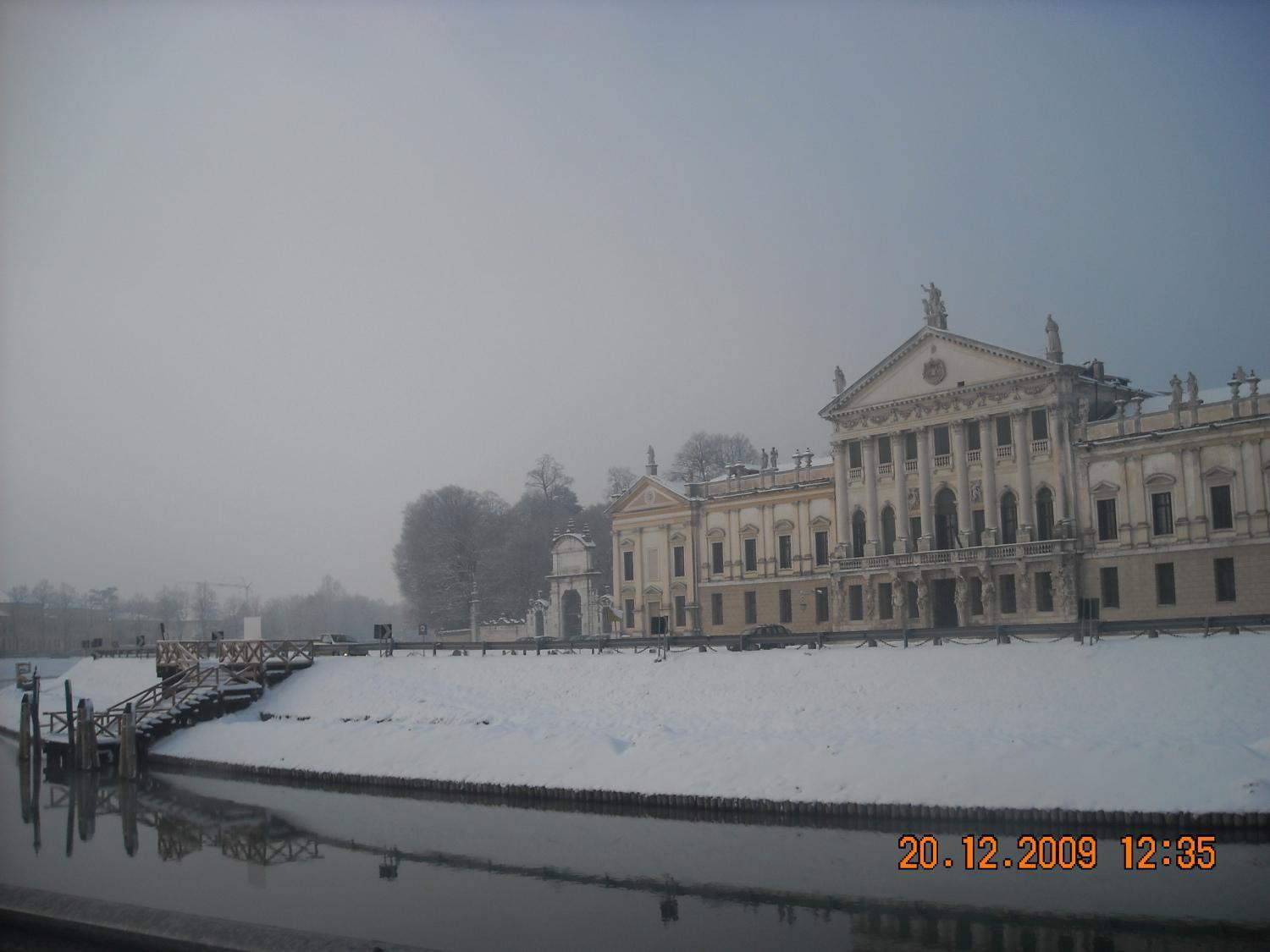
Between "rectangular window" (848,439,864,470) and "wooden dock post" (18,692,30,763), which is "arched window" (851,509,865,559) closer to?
"rectangular window" (848,439,864,470)

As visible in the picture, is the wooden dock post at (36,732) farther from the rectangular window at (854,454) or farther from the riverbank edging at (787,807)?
the rectangular window at (854,454)

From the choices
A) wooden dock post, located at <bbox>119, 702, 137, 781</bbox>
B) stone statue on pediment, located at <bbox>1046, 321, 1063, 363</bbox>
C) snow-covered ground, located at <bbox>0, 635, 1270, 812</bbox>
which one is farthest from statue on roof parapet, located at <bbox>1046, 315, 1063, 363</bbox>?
wooden dock post, located at <bbox>119, 702, 137, 781</bbox>

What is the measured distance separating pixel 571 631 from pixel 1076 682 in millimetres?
44034

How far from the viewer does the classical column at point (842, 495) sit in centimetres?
5662

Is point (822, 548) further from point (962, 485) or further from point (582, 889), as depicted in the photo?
point (582, 889)

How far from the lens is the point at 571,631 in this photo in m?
70.3

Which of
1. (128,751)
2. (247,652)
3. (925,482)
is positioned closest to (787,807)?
(128,751)

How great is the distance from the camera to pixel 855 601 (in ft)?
184

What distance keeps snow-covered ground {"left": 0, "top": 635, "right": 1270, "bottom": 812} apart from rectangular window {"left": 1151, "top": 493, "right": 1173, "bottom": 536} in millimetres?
17153

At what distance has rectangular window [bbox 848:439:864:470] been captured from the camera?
57.1 meters

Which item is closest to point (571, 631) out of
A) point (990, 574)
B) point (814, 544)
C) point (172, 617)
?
point (814, 544)

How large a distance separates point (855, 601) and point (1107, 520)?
12912 mm

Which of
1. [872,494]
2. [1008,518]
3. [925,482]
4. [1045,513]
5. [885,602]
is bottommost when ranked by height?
[885,602]

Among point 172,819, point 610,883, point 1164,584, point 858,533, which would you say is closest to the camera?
point 610,883
